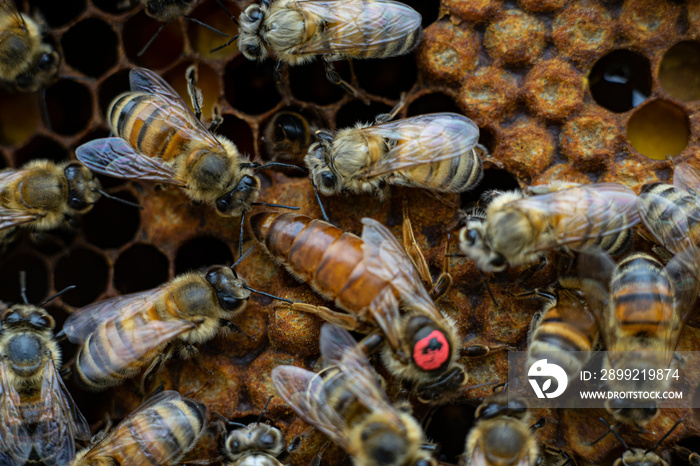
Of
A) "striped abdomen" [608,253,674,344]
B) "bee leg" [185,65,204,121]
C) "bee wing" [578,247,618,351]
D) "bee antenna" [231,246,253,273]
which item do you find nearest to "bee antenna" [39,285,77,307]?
"bee antenna" [231,246,253,273]

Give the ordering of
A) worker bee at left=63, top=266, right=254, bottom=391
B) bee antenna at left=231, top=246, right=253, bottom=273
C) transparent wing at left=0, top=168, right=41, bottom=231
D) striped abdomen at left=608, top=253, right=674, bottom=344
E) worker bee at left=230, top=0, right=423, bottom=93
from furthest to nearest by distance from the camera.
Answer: transparent wing at left=0, top=168, right=41, bottom=231 → bee antenna at left=231, top=246, right=253, bottom=273 → worker bee at left=230, top=0, right=423, bottom=93 → worker bee at left=63, top=266, right=254, bottom=391 → striped abdomen at left=608, top=253, right=674, bottom=344

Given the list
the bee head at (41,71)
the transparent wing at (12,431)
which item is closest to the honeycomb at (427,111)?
the bee head at (41,71)

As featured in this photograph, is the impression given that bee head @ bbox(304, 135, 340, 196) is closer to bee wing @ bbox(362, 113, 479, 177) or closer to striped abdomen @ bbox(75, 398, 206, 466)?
bee wing @ bbox(362, 113, 479, 177)

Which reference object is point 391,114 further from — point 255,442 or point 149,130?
point 255,442

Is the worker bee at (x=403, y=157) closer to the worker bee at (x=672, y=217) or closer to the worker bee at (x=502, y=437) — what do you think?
the worker bee at (x=672, y=217)

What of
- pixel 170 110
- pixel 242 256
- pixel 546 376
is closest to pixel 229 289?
pixel 242 256

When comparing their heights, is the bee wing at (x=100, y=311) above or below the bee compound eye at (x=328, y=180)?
below

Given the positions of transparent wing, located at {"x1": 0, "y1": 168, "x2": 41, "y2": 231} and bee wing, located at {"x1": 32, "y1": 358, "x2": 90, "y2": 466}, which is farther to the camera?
transparent wing, located at {"x1": 0, "y1": 168, "x2": 41, "y2": 231}
